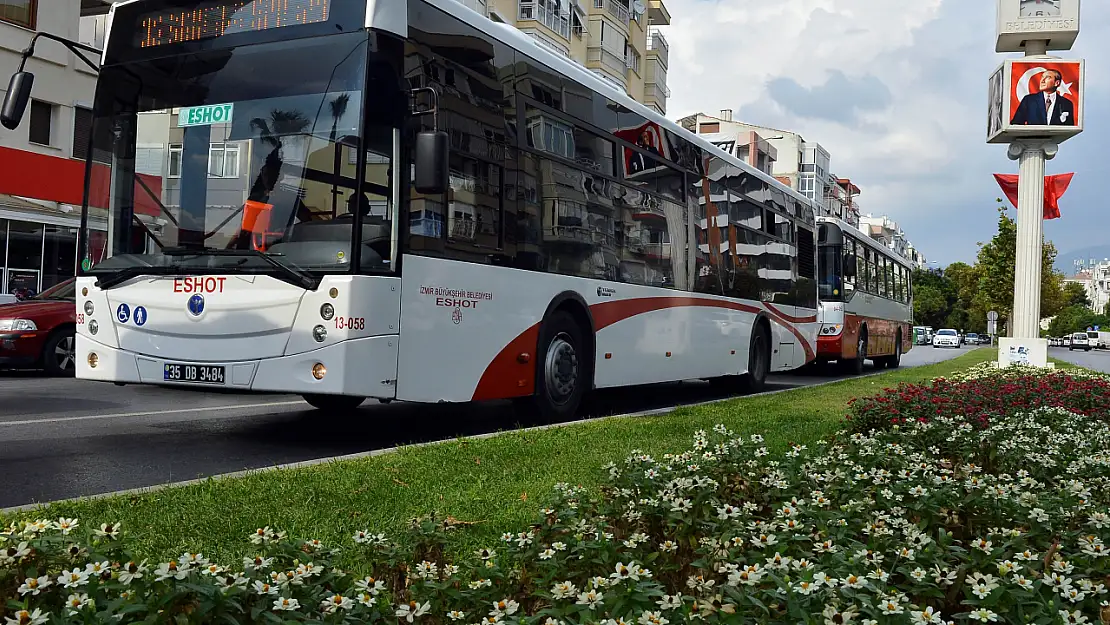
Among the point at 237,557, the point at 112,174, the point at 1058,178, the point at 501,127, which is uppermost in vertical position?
the point at 1058,178

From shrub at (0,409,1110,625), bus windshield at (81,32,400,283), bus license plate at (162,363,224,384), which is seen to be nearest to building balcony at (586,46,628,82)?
bus windshield at (81,32,400,283)

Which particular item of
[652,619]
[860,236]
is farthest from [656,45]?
[652,619]

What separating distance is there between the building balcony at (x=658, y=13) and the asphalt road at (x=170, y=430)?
163ft

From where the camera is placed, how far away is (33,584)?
95.7 inches

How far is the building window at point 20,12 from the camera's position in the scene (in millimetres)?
25516

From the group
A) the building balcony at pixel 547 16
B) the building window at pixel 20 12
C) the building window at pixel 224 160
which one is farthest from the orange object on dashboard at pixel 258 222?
the building balcony at pixel 547 16

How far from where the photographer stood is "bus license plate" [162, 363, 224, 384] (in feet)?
25.4

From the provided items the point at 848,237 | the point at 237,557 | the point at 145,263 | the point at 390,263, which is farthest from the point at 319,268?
the point at 848,237

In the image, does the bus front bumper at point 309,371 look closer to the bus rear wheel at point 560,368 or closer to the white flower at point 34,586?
the bus rear wheel at point 560,368

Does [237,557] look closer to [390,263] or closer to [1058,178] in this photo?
[390,263]

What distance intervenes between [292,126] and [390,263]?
1.21m

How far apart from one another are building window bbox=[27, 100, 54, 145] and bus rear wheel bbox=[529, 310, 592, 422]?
68.0 ft

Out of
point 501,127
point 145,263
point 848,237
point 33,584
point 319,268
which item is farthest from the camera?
point 848,237

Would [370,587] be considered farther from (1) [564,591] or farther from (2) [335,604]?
(1) [564,591]
